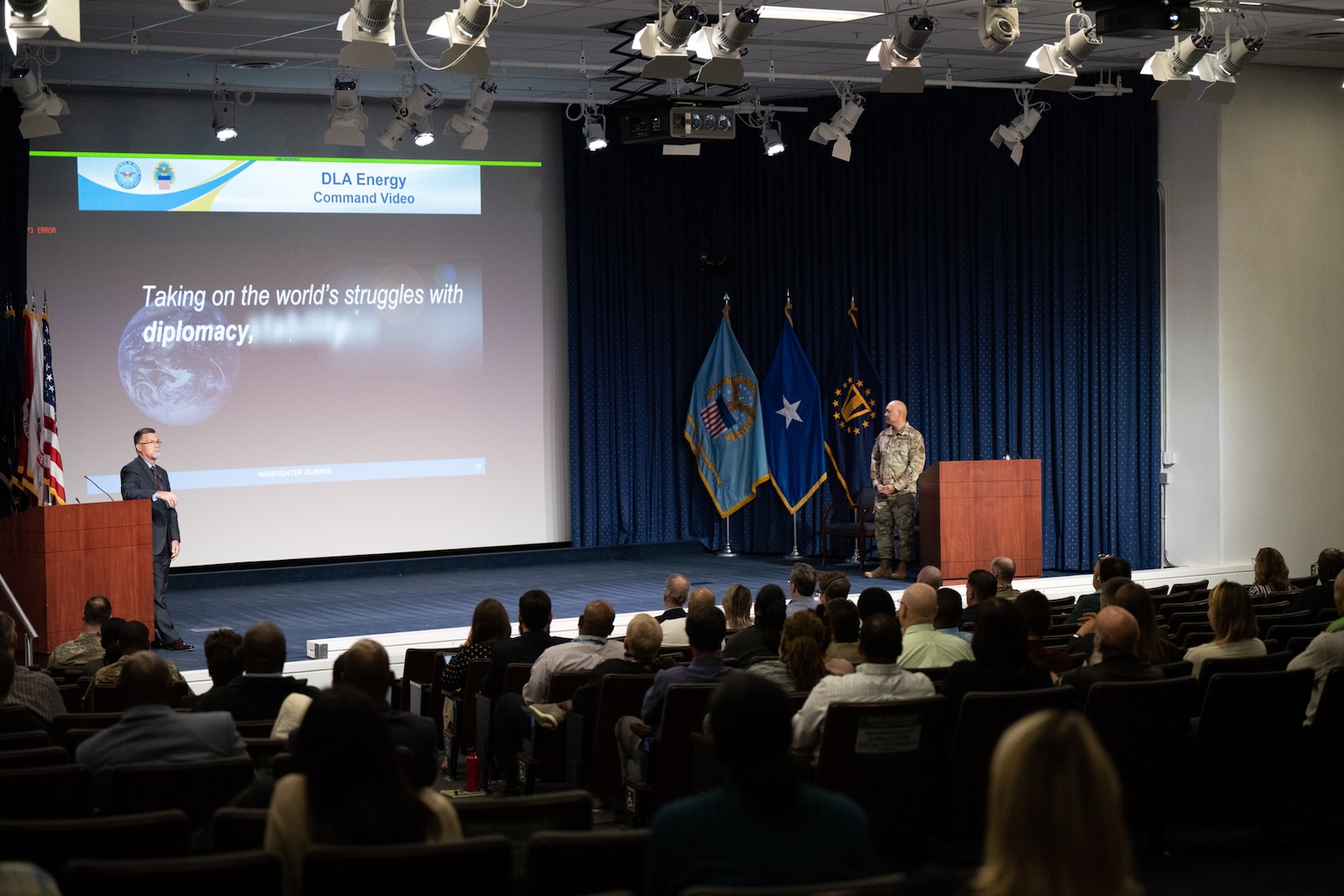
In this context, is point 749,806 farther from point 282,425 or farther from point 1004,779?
point 282,425

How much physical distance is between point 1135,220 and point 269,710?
929 centimetres

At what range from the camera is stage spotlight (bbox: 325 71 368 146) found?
1023 centimetres

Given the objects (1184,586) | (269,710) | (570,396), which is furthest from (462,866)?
(570,396)

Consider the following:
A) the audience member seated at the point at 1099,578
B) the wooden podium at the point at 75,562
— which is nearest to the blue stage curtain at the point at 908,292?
the wooden podium at the point at 75,562

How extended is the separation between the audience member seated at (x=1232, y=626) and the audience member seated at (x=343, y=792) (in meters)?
3.53

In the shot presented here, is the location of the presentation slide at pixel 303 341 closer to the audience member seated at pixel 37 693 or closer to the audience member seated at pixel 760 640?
the audience member seated at pixel 37 693

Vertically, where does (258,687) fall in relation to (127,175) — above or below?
below

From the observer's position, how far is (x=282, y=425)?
493 inches

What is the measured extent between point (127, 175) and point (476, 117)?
3016 mm

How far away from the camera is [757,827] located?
2.53 m

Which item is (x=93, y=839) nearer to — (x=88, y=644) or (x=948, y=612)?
(x=948, y=612)

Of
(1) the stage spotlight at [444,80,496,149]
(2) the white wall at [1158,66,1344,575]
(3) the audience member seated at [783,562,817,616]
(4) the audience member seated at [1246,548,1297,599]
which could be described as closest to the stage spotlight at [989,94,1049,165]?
(2) the white wall at [1158,66,1344,575]

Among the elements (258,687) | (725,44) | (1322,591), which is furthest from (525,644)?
(725,44)

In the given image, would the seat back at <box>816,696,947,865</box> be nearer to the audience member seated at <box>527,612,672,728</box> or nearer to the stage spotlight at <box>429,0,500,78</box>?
the audience member seated at <box>527,612,672,728</box>
